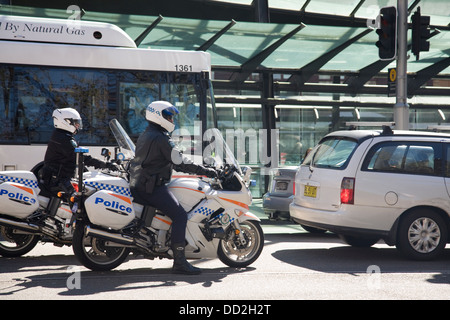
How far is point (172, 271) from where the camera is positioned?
24.2ft

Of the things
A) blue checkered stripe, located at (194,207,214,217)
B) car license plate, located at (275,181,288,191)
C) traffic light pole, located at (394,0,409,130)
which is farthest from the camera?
traffic light pole, located at (394,0,409,130)

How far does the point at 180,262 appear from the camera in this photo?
7.14m

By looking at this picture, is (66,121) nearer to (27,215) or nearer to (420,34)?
(27,215)

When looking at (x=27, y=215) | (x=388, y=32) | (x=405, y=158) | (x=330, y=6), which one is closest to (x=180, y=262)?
(x=27, y=215)

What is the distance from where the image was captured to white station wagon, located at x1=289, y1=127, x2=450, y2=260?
335 inches

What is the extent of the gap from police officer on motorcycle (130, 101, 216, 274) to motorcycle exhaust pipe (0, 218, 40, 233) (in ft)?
4.86

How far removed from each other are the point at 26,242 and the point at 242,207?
2753 millimetres

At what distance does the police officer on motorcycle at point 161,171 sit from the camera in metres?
7.06

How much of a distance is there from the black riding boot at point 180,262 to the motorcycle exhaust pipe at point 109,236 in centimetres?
46

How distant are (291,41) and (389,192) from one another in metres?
7.49

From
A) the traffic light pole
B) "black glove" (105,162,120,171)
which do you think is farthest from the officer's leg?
the traffic light pole

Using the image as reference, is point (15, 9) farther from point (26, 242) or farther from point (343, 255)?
point (343, 255)

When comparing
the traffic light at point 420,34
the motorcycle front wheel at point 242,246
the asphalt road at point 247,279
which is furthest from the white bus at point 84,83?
the traffic light at point 420,34

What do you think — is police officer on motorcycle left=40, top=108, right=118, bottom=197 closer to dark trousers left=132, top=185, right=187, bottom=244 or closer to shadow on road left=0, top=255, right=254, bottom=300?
shadow on road left=0, top=255, right=254, bottom=300
